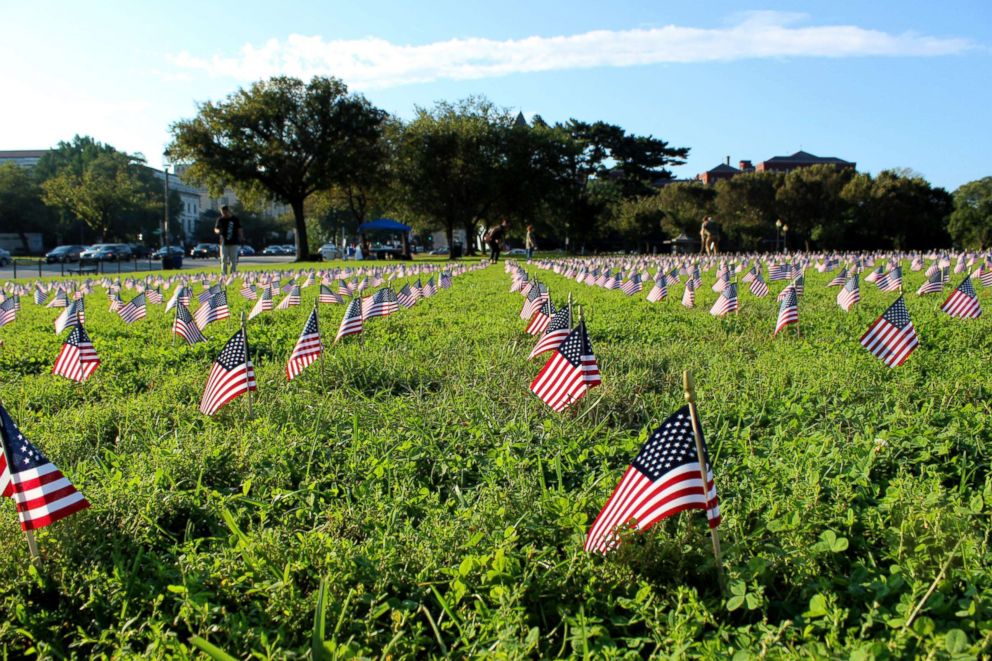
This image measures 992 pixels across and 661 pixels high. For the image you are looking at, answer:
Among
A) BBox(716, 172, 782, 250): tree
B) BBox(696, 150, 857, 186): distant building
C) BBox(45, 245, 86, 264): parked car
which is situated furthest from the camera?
BBox(696, 150, 857, 186): distant building

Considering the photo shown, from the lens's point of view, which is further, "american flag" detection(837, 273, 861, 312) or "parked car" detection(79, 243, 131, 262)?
"parked car" detection(79, 243, 131, 262)

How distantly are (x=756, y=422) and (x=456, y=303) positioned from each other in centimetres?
766

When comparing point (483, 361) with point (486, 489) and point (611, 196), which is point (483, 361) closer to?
point (486, 489)

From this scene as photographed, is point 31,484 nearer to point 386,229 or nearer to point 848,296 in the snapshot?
point 848,296

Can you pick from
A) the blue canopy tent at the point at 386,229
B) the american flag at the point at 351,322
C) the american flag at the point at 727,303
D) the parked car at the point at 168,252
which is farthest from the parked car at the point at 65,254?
the american flag at the point at 727,303

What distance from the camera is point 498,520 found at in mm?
3514

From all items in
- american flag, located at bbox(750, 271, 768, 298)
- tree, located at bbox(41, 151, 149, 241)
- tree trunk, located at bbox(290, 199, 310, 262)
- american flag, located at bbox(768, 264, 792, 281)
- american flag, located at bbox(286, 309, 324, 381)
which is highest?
tree, located at bbox(41, 151, 149, 241)

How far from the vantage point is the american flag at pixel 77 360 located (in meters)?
6.25

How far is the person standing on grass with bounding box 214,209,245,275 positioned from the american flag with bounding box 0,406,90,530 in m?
18.7

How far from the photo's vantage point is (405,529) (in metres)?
3.43

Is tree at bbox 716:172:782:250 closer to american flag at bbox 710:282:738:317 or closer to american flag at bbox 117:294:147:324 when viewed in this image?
american flag at bbox 710:282:738:317

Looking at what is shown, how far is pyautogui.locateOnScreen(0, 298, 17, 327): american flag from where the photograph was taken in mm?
9908

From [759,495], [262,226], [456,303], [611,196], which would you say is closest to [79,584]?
[759,495]

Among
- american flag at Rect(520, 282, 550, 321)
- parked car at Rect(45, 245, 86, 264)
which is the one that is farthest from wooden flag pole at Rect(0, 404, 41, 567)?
parked car at Rect(45, 245, 86, 264)
